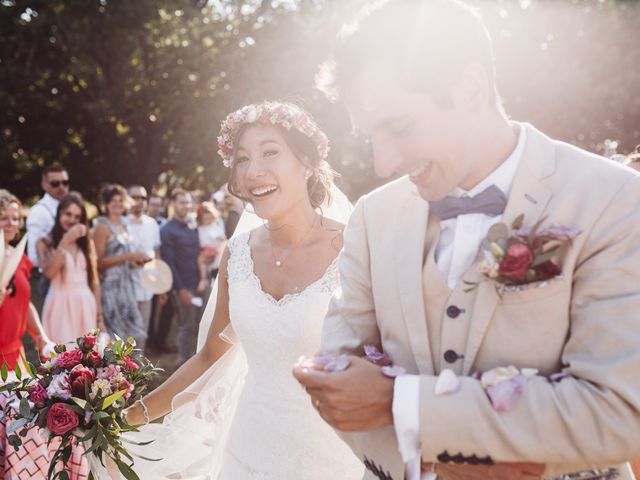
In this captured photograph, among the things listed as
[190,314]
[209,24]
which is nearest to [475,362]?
[190,314]

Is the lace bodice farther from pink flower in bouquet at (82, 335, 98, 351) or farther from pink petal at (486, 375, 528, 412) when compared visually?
pink petal at (486, 375, 528, 412)

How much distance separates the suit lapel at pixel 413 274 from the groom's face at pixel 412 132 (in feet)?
0.49

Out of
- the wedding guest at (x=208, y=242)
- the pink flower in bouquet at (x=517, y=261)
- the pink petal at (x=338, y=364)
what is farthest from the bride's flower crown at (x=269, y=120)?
the wedding guest at (x=208, y=242)

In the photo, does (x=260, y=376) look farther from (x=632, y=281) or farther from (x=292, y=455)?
(x=632, y=281)

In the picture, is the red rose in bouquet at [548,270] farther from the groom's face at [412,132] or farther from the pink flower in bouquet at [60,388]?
the pink flower in bouquet at [60,388]

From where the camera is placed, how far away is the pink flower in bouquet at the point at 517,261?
1.49 metres

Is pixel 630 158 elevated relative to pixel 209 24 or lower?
lower

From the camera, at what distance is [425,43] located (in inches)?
63.1

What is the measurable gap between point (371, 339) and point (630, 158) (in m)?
2.52

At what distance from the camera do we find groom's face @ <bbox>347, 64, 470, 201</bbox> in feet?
5.32

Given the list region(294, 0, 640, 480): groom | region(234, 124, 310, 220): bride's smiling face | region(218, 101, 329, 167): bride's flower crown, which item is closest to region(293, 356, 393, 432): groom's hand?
region(294, 0, 640, 480): groom

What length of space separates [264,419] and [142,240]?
6746 mm

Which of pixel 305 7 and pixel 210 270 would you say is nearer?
pixel 210 270

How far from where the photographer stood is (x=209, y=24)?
2095 centimetres
